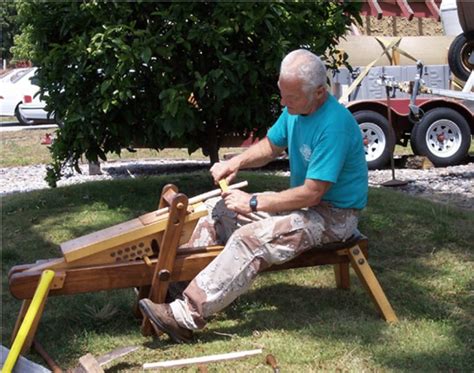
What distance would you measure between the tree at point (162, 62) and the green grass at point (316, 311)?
737 mm

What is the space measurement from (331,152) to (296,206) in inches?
12.7

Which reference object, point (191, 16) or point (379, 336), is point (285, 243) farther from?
point (191, 16)

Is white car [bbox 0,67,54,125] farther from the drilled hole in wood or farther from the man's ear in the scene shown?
the man's ear

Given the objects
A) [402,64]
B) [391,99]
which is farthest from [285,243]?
[402,64]

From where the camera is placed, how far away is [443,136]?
427 inches

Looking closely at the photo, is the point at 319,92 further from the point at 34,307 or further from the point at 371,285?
the point at 34,307

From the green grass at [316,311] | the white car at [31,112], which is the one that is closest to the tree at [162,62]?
the green grass at [316,311]

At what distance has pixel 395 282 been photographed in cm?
489

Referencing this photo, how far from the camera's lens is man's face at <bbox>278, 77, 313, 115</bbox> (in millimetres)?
3859

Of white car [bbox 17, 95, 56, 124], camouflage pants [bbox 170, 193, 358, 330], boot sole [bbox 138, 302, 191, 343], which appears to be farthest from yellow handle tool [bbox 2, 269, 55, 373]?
white car [bbox 17, 95, 56, 124]

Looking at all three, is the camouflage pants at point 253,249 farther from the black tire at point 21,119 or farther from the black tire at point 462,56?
the black tire at point 21,119

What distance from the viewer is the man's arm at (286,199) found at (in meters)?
3.84

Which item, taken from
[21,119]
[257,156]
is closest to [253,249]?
[257,156]

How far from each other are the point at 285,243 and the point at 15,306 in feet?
5.65
